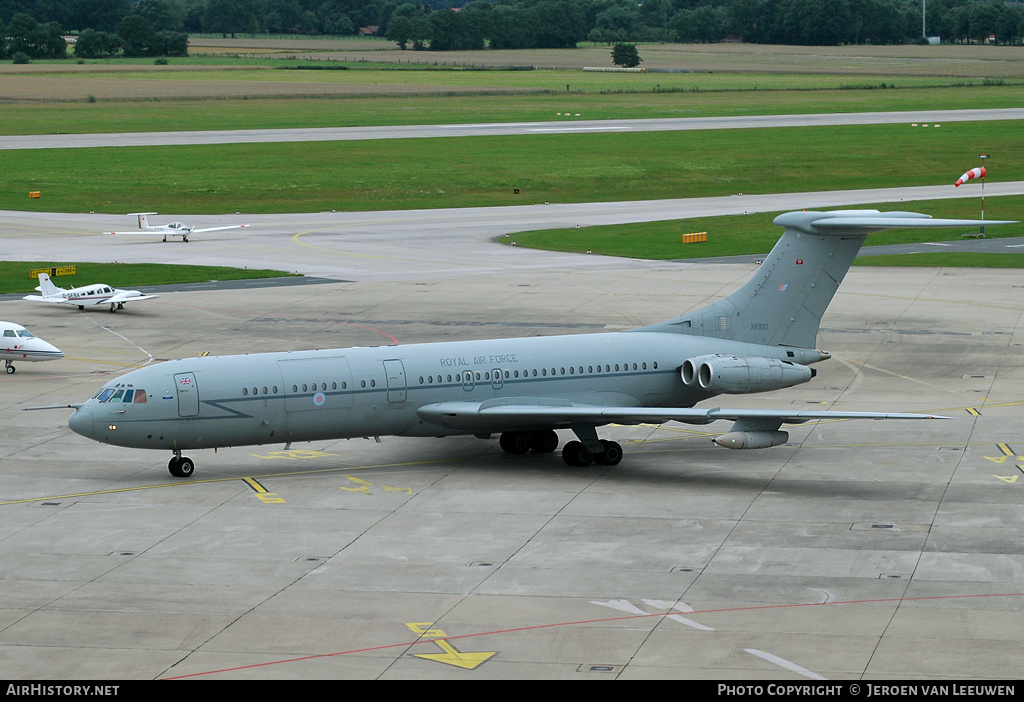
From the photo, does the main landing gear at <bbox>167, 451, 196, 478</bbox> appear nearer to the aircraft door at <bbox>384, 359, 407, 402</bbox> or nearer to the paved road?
the aircraft door at <bbox>384, 359, 407, 402</bbox>

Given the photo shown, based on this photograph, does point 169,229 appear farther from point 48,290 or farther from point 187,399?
point 187,399

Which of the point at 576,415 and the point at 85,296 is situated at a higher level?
the point at 576,415

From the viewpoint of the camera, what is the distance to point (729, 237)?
80688 millimetres

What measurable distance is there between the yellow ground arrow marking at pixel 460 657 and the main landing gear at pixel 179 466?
46.5ft

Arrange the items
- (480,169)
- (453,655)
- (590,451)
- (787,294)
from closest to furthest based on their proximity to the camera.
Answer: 1. (453,655)
2. (590,451)
3. (787,294)
4. (480,169)

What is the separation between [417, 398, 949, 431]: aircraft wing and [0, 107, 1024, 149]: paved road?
98.0 m

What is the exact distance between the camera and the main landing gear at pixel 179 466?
35.2 m

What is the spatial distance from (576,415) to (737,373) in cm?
513

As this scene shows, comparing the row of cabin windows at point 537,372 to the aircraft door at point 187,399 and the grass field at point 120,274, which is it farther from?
the grass field at point 120,274

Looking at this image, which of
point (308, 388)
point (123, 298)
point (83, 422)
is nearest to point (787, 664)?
point (308, 388)

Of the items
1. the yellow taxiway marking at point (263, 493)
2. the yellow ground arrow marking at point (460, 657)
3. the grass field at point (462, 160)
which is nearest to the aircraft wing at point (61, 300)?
the yellow taxiway marking at point (263, 493)

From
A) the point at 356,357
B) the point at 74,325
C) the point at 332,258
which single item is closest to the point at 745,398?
the point at 356,357

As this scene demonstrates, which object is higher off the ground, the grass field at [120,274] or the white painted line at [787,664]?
the white painted line at [787,664]

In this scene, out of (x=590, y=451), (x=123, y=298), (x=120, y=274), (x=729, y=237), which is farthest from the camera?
(x=729, y=237)
